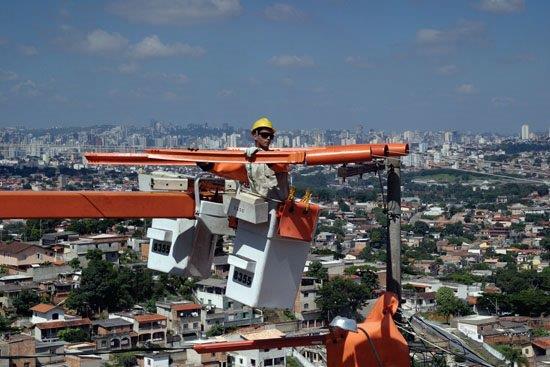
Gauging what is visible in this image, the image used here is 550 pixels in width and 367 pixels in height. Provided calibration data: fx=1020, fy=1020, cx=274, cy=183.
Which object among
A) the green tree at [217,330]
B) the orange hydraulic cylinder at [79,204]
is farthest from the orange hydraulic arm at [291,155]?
the green tree at [217,330]

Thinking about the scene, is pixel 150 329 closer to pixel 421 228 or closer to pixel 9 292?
pixel 9 292

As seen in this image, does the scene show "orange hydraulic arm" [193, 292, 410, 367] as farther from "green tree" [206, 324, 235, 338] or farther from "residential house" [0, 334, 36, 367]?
"green tree" [206, 324, 235, 338]

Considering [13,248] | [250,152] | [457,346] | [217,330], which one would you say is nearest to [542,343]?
[217,330]

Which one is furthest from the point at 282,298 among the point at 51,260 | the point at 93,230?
the point at 93,230

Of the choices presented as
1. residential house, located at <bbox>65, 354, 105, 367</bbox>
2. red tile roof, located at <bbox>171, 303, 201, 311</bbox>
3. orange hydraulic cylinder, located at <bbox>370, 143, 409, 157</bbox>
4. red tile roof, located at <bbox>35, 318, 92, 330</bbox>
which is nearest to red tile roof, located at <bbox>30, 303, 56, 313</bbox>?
red tile roof, located at <bbox>35, 318, 92, 330</bbox>

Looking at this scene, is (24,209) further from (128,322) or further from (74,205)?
(128,322)

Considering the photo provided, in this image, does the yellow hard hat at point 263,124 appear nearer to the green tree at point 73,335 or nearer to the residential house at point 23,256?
the green tree at point 73,335
